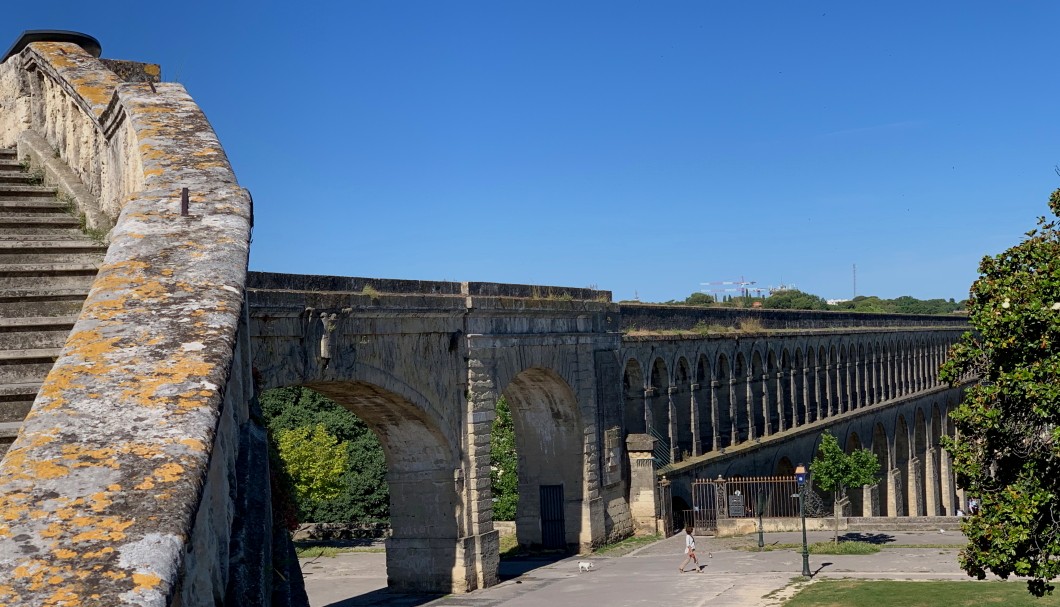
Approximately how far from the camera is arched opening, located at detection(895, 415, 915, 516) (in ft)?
180

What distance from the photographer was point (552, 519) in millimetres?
27984

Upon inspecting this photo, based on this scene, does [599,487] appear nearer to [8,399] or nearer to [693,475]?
[693,475]

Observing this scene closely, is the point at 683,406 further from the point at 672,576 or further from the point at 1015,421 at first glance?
the point at 1015,421

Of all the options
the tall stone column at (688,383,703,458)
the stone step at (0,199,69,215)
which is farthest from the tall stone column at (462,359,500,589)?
the stone step at (0,199,69,215)

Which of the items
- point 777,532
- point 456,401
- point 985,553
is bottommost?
point 777,532

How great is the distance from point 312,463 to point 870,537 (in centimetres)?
1567

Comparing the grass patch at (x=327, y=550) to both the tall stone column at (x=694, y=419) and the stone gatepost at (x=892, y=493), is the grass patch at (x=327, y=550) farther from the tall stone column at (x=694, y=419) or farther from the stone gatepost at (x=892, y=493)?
the stone gatepost at (x=892, y=493)

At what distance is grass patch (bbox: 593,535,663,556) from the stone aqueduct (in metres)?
0.34

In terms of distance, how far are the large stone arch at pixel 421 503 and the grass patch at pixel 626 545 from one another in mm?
6322

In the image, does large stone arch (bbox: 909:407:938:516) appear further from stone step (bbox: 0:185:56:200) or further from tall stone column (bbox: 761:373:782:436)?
stone step (bbox: 0:185:56:200)

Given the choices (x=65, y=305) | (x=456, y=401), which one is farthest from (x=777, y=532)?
(x=65, y=305)

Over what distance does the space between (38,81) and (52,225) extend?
2.36 m

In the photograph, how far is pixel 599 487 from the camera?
28297 millimetres

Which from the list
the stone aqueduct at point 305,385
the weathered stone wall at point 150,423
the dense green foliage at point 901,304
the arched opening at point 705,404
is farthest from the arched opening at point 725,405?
the dense green foliage at point 901,304
